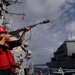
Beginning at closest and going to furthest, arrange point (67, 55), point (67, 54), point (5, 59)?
point (5, 59), point (67, 55), point (67, 54)

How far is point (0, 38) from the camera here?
3273mm

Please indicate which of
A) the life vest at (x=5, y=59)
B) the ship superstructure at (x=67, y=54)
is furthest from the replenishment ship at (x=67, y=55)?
the life vest at (x=5, y=59)

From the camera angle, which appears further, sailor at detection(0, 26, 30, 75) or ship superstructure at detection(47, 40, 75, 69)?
ship superstructure at detection(47, 40, 75, 69)

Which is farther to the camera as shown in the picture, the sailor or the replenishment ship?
the replenishment ship

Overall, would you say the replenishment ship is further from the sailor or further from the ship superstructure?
the sailor

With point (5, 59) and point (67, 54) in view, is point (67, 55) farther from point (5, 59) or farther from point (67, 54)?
point (5, 59)

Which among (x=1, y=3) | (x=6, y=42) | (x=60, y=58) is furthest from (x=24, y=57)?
(x=60, y=58)

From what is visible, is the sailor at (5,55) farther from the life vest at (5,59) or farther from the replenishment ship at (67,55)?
the replenishment ship at (67,55)

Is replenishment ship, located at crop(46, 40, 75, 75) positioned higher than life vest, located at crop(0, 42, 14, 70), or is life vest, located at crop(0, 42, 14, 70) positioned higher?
replenishment ship, located at crop(46, 40, 75, 75)

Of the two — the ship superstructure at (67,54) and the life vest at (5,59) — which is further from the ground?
the ship superstructure at (67,54)

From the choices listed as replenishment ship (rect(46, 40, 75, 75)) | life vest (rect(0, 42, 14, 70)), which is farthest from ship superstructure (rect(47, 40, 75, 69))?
life vest (rect(0, 42, 14, 70))

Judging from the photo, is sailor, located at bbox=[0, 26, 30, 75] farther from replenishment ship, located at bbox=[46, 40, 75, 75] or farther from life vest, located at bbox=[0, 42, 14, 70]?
replenishment ship, located at bbox=[46, 40, 75, 75]

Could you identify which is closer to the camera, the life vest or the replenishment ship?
the life vest

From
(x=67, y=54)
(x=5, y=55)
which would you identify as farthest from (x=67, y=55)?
(x=5, y=55)
